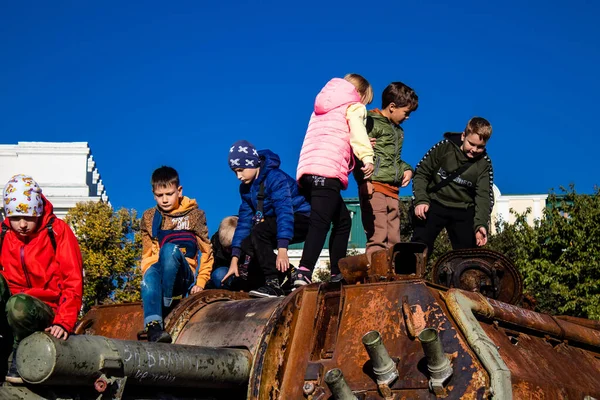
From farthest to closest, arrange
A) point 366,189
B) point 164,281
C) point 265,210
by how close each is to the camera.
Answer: point 366,189
point 265,210
point 164,281

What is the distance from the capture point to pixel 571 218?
3141 cm

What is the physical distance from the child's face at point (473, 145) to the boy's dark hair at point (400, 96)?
0.57 m

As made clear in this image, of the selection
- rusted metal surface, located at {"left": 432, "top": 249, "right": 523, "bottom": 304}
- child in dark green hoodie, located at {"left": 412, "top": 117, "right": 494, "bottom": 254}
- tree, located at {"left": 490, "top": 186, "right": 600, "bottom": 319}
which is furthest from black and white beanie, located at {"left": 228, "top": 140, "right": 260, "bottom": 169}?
tree, located at {"left": 490, "top": 186, "right": 600, "bottom": 319}

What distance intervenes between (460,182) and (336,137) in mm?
1420

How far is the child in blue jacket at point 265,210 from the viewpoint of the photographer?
26.9 feet

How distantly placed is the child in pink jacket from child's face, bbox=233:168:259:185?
1.30ft

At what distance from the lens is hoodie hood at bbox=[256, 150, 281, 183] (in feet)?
28.2

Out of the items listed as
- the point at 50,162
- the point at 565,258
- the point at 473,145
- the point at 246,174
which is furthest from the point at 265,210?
the point at 50,162

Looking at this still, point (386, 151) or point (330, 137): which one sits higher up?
point (386, 151)

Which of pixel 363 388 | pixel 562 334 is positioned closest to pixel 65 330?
pixel 363 388

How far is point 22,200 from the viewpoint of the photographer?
6328mm

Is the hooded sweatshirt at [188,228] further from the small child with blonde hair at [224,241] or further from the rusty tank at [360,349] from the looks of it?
the small child with blonde hair at [224,241]

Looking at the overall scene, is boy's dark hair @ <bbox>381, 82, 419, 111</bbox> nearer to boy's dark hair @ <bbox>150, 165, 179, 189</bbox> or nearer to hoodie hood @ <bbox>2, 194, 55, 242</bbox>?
boy's dark hair @ <bbox>150, 165, 179, 189</bbox>

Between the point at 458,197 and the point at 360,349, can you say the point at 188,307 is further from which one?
the point at 458,197
